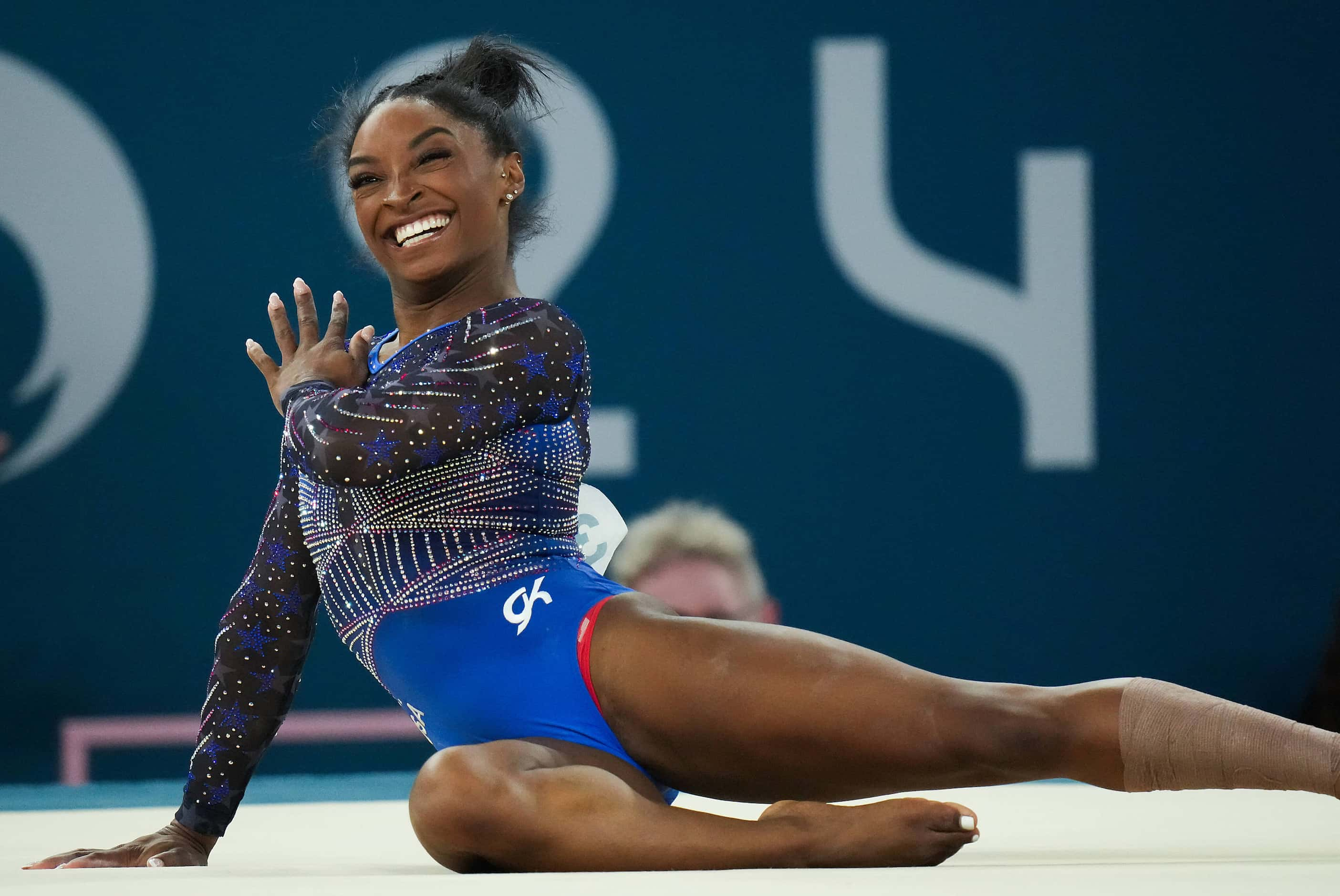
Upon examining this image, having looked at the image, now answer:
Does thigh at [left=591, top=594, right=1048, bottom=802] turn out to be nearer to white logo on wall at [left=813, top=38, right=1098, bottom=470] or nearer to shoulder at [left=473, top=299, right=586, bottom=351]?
shoulder at [left=473, top=299, right=586, bottom=351]

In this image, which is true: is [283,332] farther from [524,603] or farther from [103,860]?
[103,860]

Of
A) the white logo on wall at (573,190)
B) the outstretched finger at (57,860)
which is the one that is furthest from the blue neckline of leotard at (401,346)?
the white logo on wall at (573,190)

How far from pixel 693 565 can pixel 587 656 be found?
2.12 m

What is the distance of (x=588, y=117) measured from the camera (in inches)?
166

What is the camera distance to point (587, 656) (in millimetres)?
1666

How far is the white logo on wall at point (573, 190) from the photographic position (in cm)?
416

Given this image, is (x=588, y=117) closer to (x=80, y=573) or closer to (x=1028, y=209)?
(x=1028, y=209)

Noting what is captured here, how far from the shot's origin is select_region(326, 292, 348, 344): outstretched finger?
1904 millimetres

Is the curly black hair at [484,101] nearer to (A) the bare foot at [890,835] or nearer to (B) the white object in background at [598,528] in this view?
(B) the white object in background at [598,528]

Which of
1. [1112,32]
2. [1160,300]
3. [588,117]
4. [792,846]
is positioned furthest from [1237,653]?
[792,846]

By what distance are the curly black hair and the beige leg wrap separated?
1.02 metres

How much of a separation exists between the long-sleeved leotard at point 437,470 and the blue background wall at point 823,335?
7.44 feet

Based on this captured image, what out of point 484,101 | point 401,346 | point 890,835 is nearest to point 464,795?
point 890,835

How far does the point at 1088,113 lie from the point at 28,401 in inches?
120
